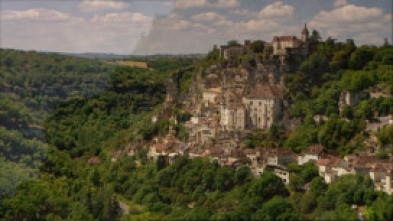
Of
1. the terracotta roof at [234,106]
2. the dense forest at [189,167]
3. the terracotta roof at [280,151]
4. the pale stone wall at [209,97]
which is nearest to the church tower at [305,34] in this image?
the dense forest at [189,167]

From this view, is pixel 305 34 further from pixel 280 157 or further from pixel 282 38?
pixel 280 157

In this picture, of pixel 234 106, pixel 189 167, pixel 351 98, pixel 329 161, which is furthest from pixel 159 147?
pixel 329 161

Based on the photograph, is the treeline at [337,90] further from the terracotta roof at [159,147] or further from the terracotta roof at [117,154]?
the terracotta roof at [117,154]

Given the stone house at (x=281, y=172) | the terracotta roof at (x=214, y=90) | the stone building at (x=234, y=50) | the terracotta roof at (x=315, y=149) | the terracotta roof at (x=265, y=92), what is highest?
the stone building at (x=234, y=50)

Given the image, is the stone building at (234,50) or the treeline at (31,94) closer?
the treeline at (31,94)

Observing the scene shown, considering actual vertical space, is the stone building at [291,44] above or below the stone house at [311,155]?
above

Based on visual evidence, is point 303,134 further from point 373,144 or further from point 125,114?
point 125,114
